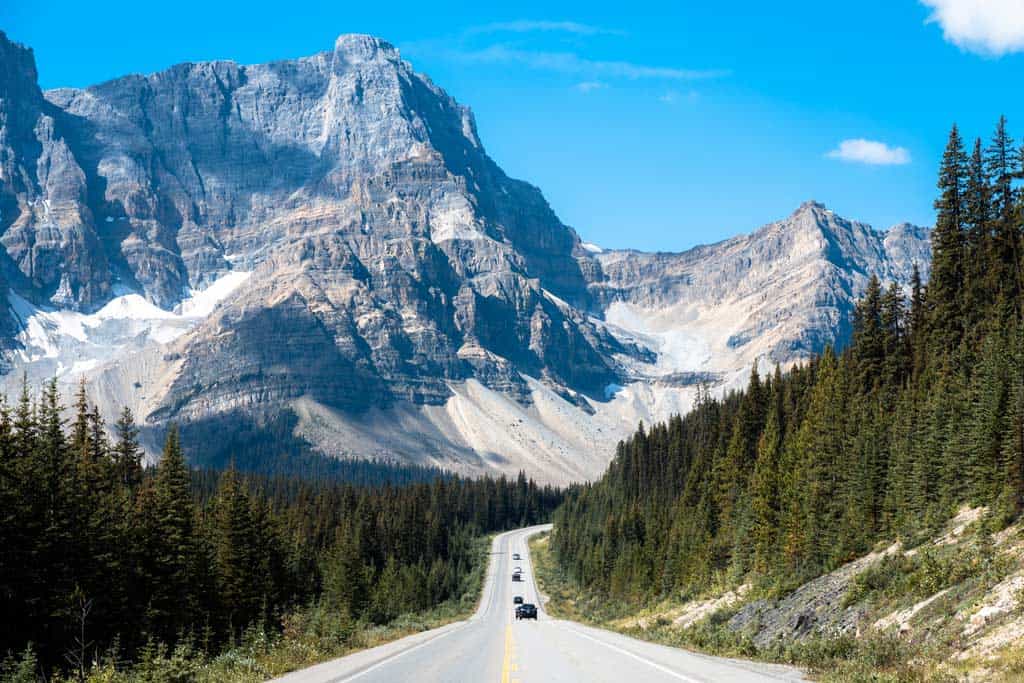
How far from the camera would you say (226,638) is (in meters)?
55.1

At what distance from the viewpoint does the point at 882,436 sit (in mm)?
50000

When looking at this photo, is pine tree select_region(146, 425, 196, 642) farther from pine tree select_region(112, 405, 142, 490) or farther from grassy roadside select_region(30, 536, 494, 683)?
pine tree select_region(112, 405, 142, 490)

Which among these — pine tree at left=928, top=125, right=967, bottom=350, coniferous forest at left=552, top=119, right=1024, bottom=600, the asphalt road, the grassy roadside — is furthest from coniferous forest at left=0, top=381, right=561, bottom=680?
pine tree at left=928, top=125, right=967, bottom=350

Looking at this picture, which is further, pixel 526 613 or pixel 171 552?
pixel 526 613

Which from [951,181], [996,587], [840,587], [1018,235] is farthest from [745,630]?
[951,181]

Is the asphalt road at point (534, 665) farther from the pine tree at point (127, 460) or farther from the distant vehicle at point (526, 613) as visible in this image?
the pine tree at point (127, 460)

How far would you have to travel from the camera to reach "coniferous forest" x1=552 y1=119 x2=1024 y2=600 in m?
39.2

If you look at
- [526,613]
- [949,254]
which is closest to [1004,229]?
[949,254]

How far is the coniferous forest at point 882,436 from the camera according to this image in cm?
3916

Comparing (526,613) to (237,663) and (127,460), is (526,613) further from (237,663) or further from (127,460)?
(237,663)

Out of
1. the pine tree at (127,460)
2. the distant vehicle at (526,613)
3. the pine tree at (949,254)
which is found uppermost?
the pine tree at (949,254)

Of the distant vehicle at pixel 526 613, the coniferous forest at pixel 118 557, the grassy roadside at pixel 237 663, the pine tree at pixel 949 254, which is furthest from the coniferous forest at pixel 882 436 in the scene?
the coniferous forest at pixel 118 557

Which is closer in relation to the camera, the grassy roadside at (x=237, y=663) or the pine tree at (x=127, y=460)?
the grassy roadside at (x=237, y=663)

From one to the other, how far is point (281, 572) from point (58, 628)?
1439 inches
